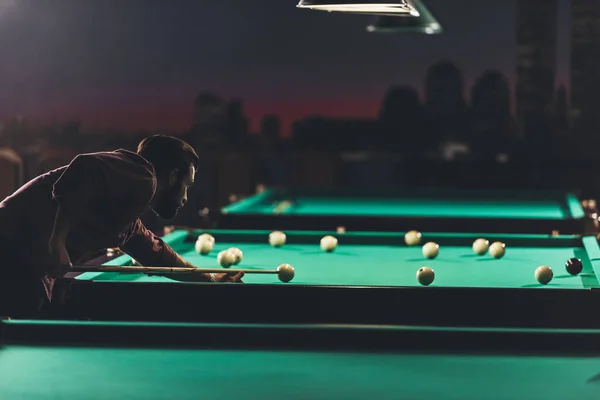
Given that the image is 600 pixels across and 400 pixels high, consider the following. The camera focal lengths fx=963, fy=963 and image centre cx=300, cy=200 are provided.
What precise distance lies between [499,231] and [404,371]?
271 cm

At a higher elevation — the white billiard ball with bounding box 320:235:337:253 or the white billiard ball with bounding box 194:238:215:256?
the white billiard ball with bounding box 194:238:215:256

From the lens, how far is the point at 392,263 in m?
3.79

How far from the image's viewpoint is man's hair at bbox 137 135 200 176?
2.72 meters

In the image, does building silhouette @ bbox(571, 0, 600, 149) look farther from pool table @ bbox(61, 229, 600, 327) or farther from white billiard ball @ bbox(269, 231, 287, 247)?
pool table @ bbox(61, 229, 600, 327)

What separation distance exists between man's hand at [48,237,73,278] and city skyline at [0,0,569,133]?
7352mm

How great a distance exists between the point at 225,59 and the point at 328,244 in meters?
6.28

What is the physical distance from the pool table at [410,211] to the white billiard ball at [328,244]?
608 millimetres

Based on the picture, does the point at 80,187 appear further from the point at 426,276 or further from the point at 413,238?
the point at 413,238

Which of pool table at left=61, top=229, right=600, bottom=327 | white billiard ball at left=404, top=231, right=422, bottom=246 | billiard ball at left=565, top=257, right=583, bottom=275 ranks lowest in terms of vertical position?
white billiard ball at left=404, top=231, right=422, bottom=246

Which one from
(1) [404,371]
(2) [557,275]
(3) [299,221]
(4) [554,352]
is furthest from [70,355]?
(3) [299,221]

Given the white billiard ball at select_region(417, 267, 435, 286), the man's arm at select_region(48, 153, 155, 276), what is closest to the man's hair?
the man's arm at select_region(48, 153, 155, 276)

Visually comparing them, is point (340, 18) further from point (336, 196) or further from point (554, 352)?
point (554, 352)

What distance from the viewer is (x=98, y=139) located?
33.5 ft

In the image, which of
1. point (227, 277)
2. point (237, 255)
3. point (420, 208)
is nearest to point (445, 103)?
point (420, 208)
